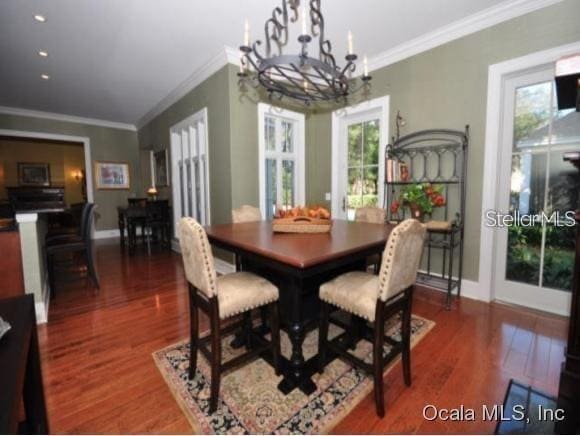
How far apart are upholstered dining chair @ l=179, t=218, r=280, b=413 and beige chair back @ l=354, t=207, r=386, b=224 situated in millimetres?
1560

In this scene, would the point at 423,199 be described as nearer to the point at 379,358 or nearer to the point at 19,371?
the point at 379,358

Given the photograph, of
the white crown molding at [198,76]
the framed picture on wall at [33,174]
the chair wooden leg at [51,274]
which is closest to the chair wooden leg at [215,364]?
the chair wooden leg at [51,274]

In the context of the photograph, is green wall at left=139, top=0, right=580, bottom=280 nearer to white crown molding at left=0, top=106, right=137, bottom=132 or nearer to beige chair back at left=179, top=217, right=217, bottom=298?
beige chair back at left=179, top=217, right=217, bottom=298

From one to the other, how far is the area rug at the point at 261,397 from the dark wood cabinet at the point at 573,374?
0.82 m

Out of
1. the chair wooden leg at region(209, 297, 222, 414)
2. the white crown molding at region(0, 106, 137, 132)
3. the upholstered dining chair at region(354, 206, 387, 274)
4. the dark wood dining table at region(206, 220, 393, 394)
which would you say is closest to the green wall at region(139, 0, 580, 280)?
the upholstered dining chair at region(354, 206, 387, 274)

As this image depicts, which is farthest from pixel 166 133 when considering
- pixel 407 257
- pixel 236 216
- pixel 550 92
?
pixel 550 92

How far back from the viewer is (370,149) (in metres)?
3.66

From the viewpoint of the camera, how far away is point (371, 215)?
285 cm

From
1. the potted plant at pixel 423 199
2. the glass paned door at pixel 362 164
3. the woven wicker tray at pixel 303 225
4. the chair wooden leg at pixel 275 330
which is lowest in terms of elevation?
the chair wooden leg at pixel 275 330

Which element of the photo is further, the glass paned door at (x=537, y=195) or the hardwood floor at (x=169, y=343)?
the glass paned door at (x=537, y=195)

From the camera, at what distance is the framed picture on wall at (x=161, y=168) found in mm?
5438

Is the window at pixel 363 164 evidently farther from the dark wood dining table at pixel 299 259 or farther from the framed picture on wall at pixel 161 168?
the framed picture on wall at pixel 161 168

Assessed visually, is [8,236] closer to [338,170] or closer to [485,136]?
[338,170]

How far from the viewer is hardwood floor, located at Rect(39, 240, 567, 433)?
1416 millimetres
